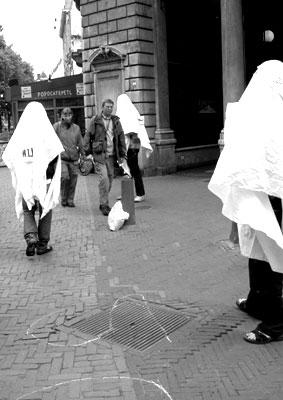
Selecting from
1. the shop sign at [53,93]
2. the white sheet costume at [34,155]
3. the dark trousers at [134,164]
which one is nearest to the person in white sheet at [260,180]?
the white sheet costume at [34,155]

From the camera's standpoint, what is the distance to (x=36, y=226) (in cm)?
688

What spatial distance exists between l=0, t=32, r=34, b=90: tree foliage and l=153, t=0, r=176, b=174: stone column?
95.3 feet

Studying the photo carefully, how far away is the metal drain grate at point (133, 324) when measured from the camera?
4250 millimetres

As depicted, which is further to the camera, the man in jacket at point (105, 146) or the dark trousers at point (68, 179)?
the dark trousers at point (68, 179)

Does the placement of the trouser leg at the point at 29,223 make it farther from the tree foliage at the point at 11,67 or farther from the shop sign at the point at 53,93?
the tree foliage at the point at 11,67

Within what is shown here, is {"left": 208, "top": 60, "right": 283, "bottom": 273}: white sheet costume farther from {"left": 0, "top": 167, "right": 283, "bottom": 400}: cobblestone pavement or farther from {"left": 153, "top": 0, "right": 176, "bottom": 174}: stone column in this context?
{"left": 153, "top": 0, "right": 176, "bottom": 174}: stone column

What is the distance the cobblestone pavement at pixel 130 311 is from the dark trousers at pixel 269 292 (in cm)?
16

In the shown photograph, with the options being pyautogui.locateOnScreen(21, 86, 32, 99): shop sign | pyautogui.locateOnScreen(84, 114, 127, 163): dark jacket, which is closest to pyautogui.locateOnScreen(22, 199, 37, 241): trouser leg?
pyautogui.locateOnScreen(84, 114, 127, 163): dark jacket

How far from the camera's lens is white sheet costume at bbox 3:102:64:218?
6742 millimetres

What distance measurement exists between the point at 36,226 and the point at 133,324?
2744 millimetres

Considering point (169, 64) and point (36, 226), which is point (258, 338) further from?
point (169, 64)

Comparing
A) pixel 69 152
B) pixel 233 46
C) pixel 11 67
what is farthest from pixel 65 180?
pixel 11 67

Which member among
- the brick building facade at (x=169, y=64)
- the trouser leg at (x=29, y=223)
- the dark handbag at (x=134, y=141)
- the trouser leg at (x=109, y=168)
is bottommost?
the trouser leg at (x=29, y=223)

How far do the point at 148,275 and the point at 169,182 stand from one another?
26.9 ft
